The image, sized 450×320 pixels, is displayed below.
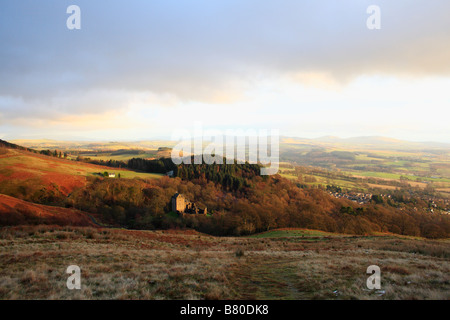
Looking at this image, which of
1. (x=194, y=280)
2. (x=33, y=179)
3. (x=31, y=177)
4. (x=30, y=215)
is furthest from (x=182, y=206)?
(x=194, y=280)

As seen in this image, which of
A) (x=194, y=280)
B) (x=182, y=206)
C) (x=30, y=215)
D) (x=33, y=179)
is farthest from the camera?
(x=182, y=206)

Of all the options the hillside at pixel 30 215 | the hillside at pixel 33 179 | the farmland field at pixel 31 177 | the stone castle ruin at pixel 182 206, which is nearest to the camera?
the hillside at pixel 30 215

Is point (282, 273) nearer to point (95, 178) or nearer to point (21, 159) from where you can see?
point (95, 178)

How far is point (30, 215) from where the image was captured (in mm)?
26688

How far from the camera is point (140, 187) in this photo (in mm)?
51875

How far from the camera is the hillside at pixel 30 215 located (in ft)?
81.6

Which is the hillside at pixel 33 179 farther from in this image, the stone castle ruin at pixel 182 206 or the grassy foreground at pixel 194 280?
the grassy foreground at pixel 194 280

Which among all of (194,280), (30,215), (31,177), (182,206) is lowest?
(182,206)

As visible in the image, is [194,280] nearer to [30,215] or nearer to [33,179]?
[30,215]

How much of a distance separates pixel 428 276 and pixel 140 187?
171 ft

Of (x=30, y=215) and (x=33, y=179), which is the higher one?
(x=33, y=179)

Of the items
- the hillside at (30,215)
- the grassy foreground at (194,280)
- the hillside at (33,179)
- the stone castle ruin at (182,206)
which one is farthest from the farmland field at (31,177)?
the grassy foreground at (194,280)

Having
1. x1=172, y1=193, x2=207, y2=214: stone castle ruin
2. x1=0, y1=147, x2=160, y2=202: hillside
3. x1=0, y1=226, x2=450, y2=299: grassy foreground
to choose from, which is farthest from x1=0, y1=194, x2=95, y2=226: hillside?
x1=172, y1=193, x2=207, y2=214: stone castle ruin
